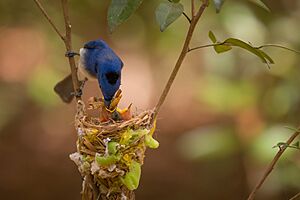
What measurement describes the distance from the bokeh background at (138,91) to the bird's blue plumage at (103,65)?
1403mm

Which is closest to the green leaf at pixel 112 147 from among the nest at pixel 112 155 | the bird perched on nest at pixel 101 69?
the nest at pixel 112 155

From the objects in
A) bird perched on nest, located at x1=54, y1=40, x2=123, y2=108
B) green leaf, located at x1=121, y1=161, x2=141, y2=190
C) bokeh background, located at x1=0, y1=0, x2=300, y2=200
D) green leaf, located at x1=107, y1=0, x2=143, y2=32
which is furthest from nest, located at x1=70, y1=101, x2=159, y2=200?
bokeh background, located at x1=0, y1=0, x2=300, y2=200

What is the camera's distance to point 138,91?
16.1 ft

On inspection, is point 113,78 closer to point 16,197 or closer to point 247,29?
point 247,29

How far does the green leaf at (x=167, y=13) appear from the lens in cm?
143

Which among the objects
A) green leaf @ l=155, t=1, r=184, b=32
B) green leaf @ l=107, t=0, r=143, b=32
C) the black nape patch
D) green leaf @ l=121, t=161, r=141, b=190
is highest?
green leaf @ l=107, t=0, r=143, b=32

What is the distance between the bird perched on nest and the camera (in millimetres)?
1860

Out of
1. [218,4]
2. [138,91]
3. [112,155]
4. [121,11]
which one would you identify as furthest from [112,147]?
[138,91]

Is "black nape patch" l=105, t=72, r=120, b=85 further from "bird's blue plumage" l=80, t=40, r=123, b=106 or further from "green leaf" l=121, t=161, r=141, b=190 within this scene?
"green leaf" l=121, t=161, r=141, b=190

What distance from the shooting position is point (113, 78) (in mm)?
1871

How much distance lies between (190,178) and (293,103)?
5.44ft

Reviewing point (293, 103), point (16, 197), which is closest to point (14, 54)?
point (16, 197)

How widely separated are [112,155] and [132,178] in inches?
2.9

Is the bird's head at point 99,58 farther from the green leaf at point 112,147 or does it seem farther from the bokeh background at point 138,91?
the bokeh background at point 138,91
